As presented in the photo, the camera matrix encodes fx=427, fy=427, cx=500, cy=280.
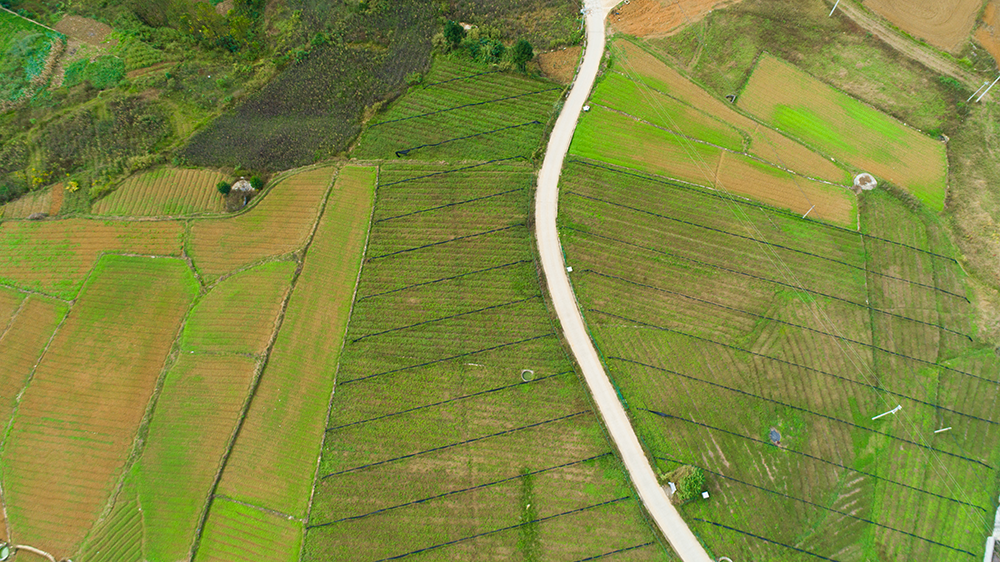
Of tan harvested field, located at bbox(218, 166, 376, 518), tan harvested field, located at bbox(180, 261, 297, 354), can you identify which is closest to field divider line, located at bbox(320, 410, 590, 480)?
tan harvested field, located at bbox(218, 166, 376, 518)

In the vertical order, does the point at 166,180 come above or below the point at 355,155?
below

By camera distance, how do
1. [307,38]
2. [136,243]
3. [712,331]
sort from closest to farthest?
[712,331]
[136,243]
[307,38]

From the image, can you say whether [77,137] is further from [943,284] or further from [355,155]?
[943,284]

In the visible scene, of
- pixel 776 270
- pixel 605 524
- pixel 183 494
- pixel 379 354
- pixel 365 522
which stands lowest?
pixel 183 494

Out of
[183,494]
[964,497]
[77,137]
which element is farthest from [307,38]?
[964,497]

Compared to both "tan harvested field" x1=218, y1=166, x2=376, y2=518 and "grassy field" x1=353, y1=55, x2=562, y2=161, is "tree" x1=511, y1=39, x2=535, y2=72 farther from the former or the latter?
"tan harvested field" x1=218, y1=166, x2=376, y2=518

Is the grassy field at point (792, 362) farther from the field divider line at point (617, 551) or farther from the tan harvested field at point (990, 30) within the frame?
the tan harvested field at point (990, 30)

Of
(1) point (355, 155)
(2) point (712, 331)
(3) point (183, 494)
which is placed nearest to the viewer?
(3) point (183, 494)

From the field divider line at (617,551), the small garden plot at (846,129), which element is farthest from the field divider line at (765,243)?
the field divider line at (617,551)
